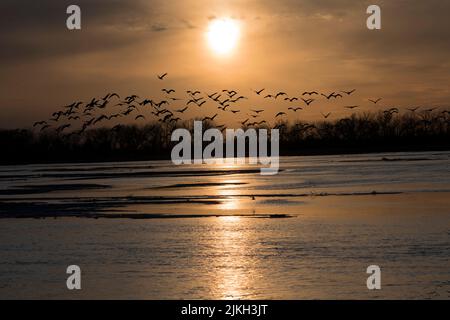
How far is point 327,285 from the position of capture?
12.9 metres

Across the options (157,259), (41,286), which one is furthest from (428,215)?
(41,286)

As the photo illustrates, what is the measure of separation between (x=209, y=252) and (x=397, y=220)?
6.16m

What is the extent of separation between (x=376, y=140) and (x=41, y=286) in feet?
Result: 403

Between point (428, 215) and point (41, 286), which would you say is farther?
point (428, 215)

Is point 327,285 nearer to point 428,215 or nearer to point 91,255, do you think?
point 91,255

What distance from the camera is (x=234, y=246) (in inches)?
677

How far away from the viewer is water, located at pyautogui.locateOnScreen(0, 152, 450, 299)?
12.9 meters

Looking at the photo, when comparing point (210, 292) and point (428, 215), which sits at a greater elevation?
point (428, 215)

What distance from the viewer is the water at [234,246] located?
42.3ft
